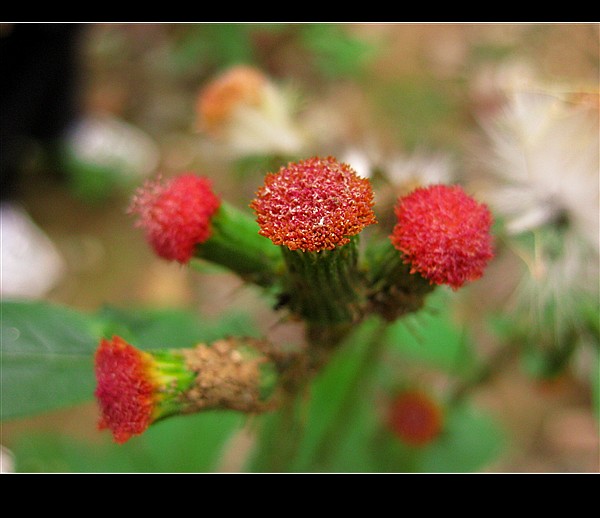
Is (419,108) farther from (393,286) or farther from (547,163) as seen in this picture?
(393,286)

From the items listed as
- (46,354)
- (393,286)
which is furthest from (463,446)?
(46,354)

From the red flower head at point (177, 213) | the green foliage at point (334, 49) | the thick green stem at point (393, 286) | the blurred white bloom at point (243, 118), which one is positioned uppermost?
the green foliage at point (334, 49)

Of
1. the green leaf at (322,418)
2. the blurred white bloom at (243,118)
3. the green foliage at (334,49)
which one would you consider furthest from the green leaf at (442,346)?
the green foliage at (334,49)

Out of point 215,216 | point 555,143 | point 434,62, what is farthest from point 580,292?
point 434,62

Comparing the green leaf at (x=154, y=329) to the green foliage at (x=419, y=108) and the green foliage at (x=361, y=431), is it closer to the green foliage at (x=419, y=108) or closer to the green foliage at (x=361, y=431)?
the green foliage at (x=361, y=431)

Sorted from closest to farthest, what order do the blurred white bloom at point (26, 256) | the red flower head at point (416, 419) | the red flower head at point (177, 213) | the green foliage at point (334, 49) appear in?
the red flower head at point (177, 213), the red flower head at point (416, 419), the blurred white bloom at point (26, 256), the green foliage at point (334, 49)
